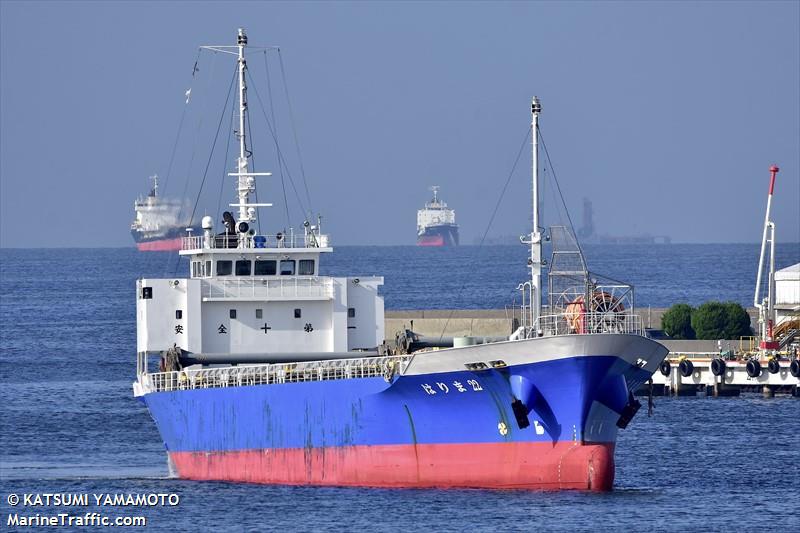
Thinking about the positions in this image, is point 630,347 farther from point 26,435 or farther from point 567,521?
point 26,435

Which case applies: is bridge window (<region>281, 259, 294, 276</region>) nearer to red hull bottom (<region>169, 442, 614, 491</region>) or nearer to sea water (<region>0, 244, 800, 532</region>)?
red hull bottom (<region>169, 442, 614, 491</region>)

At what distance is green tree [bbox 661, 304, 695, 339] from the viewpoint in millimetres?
72312

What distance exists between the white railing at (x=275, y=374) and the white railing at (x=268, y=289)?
2.22m

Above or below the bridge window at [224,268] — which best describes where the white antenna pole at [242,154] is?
above

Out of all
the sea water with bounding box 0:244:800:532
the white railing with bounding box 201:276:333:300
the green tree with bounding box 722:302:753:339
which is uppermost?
the white railing with bounding box 201:276:333:300

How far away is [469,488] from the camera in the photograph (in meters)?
37.8

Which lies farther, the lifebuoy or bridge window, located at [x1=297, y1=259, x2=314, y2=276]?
the lifebuoy

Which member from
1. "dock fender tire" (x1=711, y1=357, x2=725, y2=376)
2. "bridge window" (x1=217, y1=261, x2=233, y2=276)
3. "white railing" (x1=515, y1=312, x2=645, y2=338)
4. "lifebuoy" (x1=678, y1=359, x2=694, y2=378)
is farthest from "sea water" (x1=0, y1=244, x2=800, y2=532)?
"bridge window" (x1=217, y1=261, x2=233, y2=276)

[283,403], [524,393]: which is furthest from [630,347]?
[283,403]

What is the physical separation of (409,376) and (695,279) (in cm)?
13329

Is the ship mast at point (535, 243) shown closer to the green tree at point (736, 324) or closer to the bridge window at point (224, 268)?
the bridge window at point (224, 268)

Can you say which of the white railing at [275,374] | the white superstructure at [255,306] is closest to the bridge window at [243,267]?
the white superstructure at [255,306]

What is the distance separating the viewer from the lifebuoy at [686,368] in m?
60.6

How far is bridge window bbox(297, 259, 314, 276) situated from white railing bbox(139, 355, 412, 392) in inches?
150
